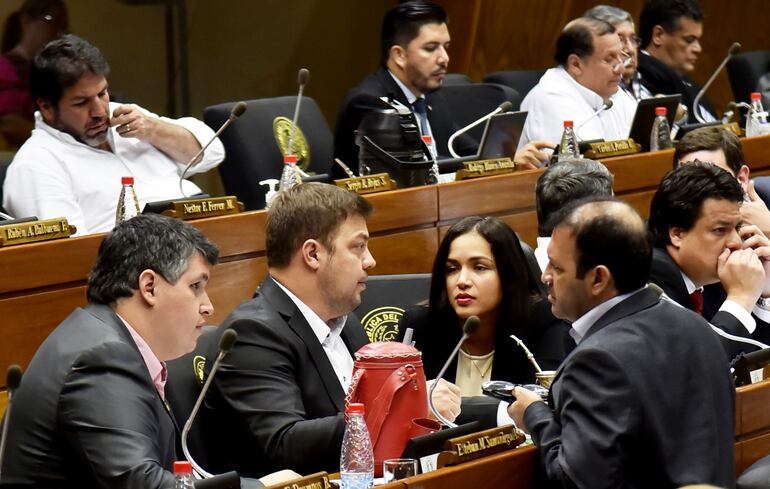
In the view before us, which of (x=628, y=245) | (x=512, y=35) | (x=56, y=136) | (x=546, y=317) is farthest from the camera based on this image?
(x=512, y=35)

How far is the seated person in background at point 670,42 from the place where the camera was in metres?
5.64

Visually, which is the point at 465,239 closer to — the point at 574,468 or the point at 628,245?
the point at 628,245

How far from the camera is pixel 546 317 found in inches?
115

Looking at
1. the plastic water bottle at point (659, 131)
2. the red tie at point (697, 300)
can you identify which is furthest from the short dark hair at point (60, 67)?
the plastic water bottle at point (659, 131)

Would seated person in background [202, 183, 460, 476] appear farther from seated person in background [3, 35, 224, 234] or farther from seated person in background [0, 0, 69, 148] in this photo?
seated person in background [0, 0, 69, 148]

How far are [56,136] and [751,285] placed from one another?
1838mm

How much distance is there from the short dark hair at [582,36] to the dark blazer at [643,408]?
293 centimetres

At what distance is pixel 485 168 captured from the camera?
389cm

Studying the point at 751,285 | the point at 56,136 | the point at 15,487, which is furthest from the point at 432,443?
the point at 56,136

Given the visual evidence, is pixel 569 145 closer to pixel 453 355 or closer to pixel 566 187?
pixel 566 187

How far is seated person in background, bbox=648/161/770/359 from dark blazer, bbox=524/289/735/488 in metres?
0.86

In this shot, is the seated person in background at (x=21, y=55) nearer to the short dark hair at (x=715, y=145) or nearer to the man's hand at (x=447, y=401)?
the short dark hair at (x=715, y=145)

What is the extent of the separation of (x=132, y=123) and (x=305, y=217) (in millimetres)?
1258

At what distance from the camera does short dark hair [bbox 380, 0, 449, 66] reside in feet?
15.4
